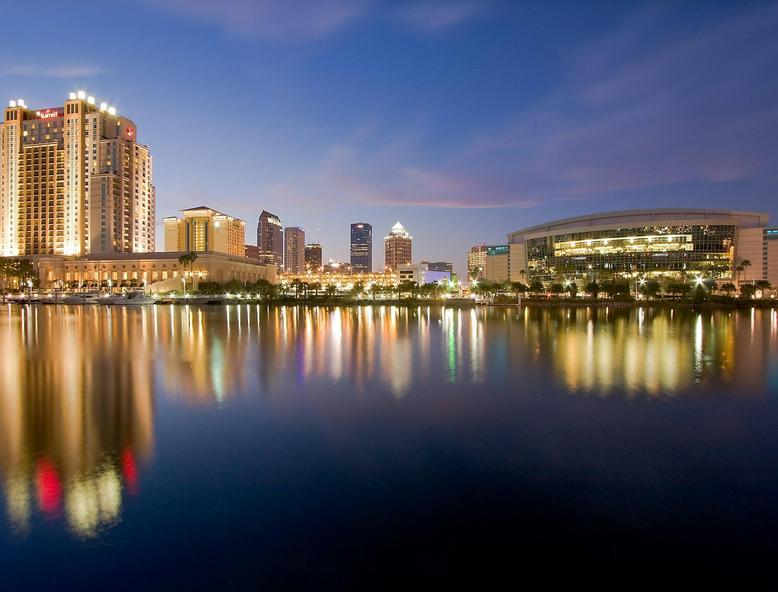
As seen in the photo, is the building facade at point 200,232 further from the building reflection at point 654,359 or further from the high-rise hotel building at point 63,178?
the building reflection at point 654,359

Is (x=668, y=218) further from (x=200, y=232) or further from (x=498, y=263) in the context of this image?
(x=200, y=232)

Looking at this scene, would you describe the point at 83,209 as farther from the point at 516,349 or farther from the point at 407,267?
the point at 516,349

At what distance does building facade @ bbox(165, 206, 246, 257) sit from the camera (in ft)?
525

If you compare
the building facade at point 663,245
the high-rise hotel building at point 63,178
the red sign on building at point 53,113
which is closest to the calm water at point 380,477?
the building facade at point 663,245

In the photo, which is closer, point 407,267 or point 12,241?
point 12,241

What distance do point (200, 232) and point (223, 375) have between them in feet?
519

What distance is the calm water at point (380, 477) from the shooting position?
5645 millimetres

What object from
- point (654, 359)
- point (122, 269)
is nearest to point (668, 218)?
point (654, 359)

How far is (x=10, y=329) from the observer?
3334cm

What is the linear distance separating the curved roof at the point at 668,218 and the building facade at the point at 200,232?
357 ft

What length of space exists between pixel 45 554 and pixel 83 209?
403 feet

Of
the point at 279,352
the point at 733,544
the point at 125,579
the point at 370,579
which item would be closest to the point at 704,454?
the point at 733,544

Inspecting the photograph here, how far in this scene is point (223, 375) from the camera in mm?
16328

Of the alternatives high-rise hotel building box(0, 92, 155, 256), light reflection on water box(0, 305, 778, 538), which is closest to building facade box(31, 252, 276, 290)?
high-rise hotel building box(0, 92, 155, 256)
